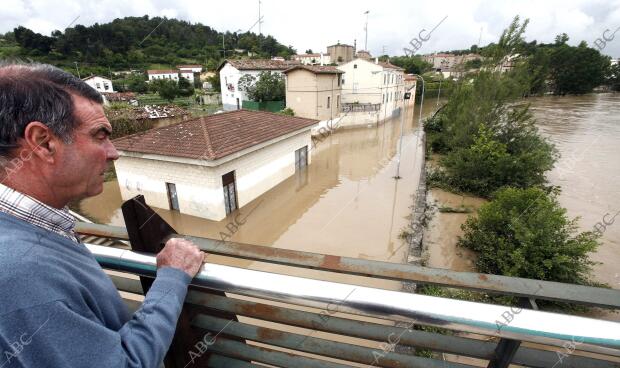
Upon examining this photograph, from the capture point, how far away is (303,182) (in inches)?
509

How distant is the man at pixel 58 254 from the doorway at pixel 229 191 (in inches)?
328

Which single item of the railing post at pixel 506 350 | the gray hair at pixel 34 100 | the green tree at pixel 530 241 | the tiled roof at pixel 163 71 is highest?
the tiled roof at pixel 163 71

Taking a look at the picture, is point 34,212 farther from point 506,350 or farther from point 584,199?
point 584,199

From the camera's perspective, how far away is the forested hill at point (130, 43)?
92.3 feet

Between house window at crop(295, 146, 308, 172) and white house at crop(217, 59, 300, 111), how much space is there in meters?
15.5

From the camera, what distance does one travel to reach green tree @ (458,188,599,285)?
16.6ft

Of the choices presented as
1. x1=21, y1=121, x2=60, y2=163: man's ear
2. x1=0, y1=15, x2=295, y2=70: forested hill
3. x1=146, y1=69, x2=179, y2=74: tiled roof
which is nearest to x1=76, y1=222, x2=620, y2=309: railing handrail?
x1=21, y1=121, x2=60, y2=163: man's ear

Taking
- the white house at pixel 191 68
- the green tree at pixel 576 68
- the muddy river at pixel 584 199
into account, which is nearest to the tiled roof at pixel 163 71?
the white house at pixel 191 68

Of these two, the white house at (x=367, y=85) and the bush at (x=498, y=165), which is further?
the white house at (x=367, y=85)

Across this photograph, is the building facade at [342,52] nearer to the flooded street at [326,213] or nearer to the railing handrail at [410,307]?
the flooded street at [326,213]

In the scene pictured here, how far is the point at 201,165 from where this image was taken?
8.48 meters

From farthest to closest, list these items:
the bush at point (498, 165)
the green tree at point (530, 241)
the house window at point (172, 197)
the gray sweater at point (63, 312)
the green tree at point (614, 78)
→ the green tree at point (614, 78) < the bush at point (498, 165) < the house window at point (172, 197) < the green tree at point (530, 241) < the gray sweater at point (63, 312)

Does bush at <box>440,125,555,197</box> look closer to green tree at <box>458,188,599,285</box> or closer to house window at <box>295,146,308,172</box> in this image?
green tree at <box>458,188,599,285</box>

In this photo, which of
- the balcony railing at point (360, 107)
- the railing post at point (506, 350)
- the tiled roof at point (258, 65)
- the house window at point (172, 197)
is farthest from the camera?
the tiled roof at point (258, 65)
